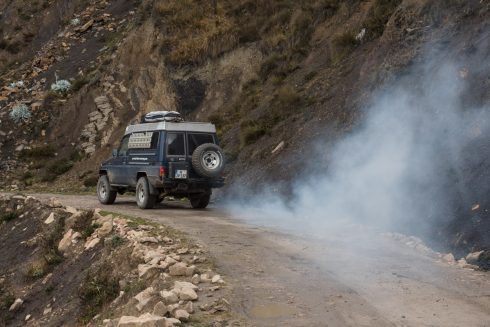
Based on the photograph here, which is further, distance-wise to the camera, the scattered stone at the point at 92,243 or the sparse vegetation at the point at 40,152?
the sparse vegetation at the point at 40,152

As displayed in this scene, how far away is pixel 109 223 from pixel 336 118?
8755 mm

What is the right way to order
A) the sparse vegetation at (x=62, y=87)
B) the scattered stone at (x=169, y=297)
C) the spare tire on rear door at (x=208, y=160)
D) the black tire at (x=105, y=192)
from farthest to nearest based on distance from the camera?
the sparse vegetation at (x=62, y=87)
the black tire at (x=105, y=192)
the spare tire on rear door at (x=208, y=160)
the scattered stone at (x=169, y=297)

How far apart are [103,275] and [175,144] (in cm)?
650

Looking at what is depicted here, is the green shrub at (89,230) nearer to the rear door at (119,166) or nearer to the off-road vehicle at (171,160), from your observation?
the off-road vehicle at (171,160)

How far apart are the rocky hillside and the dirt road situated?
5.16ft

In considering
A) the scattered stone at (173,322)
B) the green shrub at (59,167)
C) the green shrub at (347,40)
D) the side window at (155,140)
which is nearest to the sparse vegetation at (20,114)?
the green shrub at (59,167)

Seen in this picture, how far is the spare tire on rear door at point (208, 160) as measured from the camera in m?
15.3

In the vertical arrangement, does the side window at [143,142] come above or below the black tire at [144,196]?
above

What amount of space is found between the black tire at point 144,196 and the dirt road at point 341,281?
4.30 meters

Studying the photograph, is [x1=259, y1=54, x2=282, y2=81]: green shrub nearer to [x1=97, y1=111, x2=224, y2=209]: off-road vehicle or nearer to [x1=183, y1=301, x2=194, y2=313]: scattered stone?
[x1=97, y1=111, x2=224, y2=209]: off-road vehicle

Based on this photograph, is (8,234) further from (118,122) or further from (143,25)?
(143,25)

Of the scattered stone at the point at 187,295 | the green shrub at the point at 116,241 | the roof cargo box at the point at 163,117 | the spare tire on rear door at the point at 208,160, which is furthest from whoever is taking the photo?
the roof cargo box at the point at 163,117

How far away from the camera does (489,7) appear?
1545cm

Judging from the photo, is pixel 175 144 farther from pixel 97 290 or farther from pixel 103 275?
pixel 97 290
